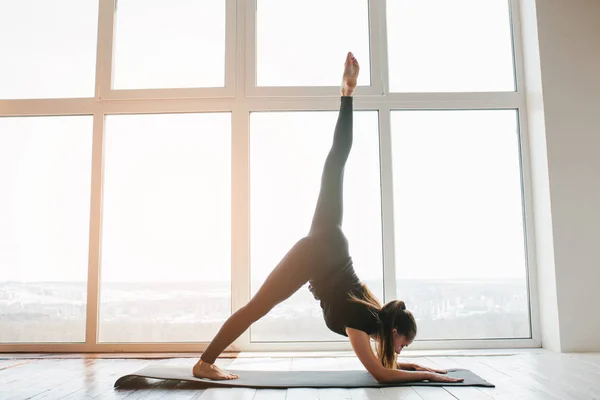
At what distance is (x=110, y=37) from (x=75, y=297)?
201 centimetres

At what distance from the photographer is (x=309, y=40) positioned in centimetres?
436

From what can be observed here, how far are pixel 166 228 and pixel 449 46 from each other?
2626 millimetres

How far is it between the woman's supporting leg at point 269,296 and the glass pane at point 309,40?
1.81 meters

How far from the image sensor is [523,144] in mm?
4176

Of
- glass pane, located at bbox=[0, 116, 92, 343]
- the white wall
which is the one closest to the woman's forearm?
the white wall

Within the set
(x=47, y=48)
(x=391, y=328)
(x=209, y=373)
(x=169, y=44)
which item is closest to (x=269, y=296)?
(x=209, y=373)

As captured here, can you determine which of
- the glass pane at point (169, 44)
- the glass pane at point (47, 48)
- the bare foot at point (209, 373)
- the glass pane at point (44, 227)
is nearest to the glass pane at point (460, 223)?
the glass pane at point (169, 44)

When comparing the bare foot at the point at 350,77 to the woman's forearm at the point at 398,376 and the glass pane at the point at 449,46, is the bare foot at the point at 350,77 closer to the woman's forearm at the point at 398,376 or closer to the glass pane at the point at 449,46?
the glass pane at the point at 449,46

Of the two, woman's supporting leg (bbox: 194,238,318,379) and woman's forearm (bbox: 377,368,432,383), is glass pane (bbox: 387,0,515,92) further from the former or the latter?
woman's forearm (bbox: 377,368,432,383)

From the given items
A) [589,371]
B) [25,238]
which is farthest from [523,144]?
[25,238]

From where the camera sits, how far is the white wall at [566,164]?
3.78 metres

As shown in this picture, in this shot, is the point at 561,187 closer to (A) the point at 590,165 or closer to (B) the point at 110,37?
Answer: (A) the point at 590,165

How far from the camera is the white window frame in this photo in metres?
4.03

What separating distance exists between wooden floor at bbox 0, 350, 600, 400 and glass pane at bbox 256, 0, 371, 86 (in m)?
2.11
